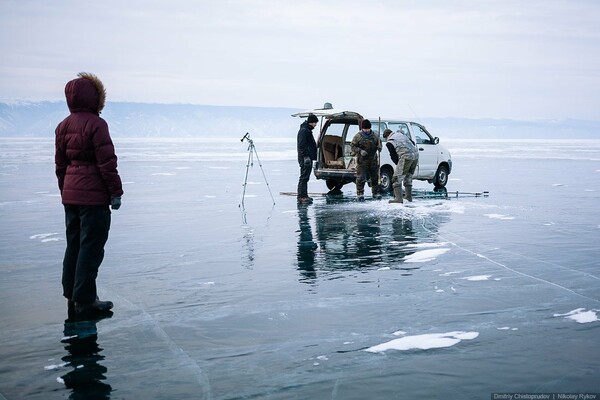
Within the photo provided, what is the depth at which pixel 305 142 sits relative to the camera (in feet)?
54.7

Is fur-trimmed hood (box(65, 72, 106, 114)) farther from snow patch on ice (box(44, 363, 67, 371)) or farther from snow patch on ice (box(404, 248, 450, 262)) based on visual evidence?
snow patch on ice (box(404, 248, 450, 262))

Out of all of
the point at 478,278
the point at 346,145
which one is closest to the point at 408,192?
the point at 346,145

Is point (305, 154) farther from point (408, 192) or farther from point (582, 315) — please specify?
point (582, 315)

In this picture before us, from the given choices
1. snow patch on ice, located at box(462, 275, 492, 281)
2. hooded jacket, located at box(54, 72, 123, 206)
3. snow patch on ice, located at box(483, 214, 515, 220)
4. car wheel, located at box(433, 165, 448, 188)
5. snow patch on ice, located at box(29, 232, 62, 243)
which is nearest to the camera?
hooded jacket, located at box(54, 72, 123, 206)

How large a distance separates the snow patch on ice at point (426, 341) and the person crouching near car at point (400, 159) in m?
10.3

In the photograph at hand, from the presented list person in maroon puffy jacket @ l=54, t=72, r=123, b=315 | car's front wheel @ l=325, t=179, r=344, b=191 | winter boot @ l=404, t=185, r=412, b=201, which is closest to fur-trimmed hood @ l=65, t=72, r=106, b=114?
person in maroon puffy jacket @ l=54, t=72, r=123, b=315

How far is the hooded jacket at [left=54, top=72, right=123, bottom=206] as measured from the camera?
20.8 ft

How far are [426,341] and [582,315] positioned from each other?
166cm

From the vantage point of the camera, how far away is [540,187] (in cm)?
2231

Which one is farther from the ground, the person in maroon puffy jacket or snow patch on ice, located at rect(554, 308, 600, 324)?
the person in maroon puffy jacket

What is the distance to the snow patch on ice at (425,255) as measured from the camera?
30.2 ft

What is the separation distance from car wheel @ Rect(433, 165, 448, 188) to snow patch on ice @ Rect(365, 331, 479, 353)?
15051 mm

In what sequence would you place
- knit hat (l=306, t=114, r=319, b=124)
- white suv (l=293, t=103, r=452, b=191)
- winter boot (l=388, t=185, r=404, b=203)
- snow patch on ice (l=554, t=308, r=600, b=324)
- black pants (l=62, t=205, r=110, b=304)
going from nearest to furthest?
snow patch on ice (l=554, t=308, r=600, b=324), black pants (l=62, t=205, r=110, b=304), winter boot (l=388, t=185, r=404, b=203), knit hat (l=306, t=114, r=319, b=124), white suv (l=293, t=103, r=452, b=191)

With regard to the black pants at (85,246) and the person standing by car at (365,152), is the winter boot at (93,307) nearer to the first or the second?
the black pants at (85,246)
